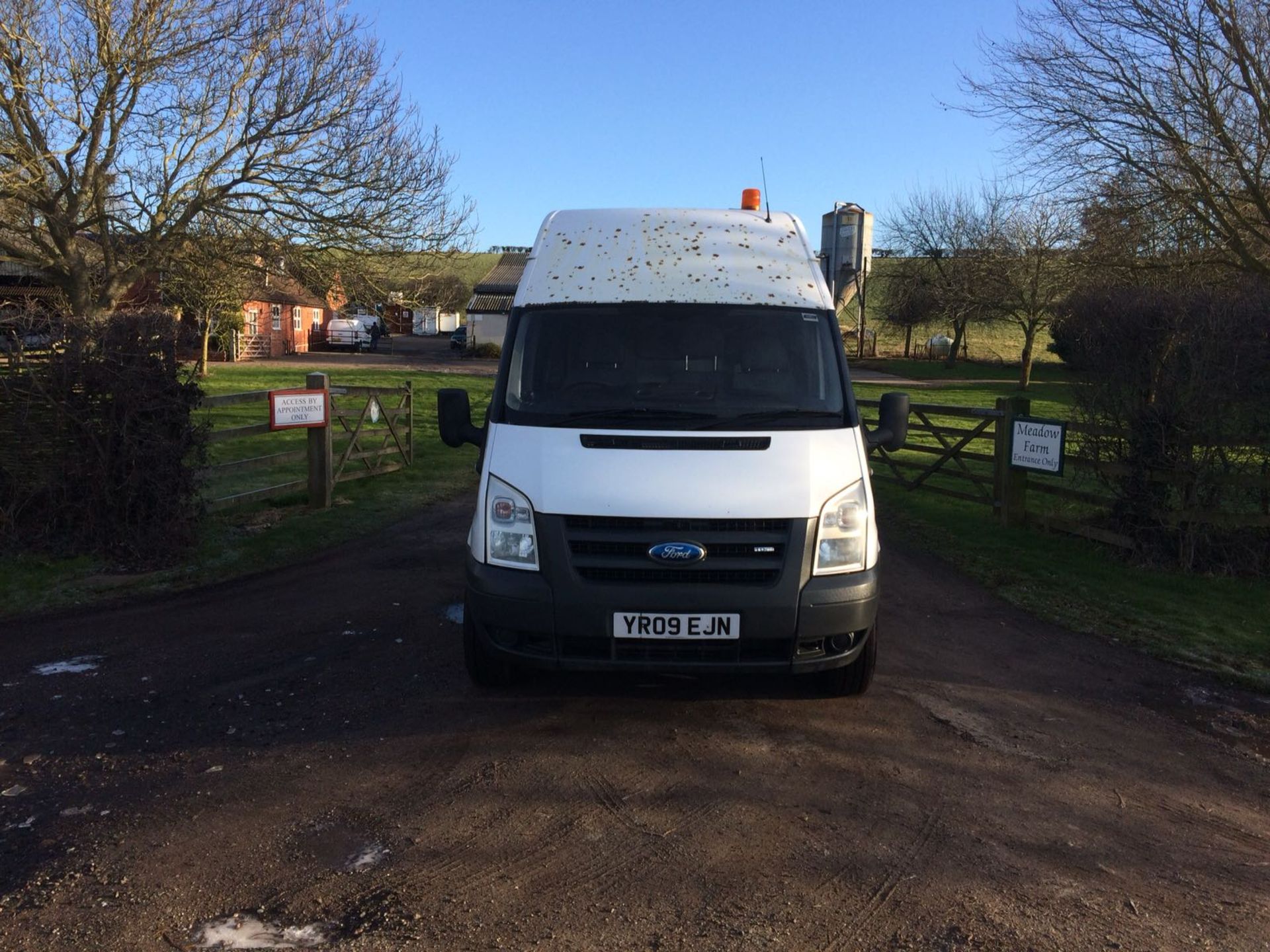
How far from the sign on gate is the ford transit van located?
6.00 m

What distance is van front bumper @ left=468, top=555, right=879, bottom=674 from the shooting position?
4.74 meters

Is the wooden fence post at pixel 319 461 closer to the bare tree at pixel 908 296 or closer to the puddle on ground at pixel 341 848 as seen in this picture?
the puddle on ground at pixel 341 848

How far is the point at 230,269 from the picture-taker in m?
17.8

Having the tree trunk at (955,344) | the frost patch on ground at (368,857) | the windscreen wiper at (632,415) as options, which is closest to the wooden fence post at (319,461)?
the windscreen wiper at (632,415)

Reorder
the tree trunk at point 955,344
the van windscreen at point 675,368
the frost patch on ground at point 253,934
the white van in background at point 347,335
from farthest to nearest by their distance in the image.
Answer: the white van in background at point 347,335 < the tree trunk at point 955,344 < the van windscreen at point 675,368 < the frost patch on ground at point 253,934

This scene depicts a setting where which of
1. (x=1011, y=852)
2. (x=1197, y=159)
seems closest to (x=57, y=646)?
(x=1011, y=852)

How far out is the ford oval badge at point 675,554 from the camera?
4742mm

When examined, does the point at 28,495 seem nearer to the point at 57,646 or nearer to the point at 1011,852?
the point at 57,646

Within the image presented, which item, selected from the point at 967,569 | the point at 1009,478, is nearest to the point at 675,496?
the point at 967,569

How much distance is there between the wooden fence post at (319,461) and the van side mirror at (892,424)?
7963mm

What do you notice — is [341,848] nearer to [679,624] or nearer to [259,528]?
[679,624]

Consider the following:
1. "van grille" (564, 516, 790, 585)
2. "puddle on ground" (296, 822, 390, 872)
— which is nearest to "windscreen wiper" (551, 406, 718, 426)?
"van grille" (564, 516, 790, 585)

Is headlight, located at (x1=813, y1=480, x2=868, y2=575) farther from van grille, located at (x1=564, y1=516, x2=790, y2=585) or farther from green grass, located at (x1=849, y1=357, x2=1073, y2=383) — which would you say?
green grass, located at (x1=849, y1=357, x2=1073, y2=383)

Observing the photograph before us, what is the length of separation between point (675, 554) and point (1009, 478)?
26.1 feet
